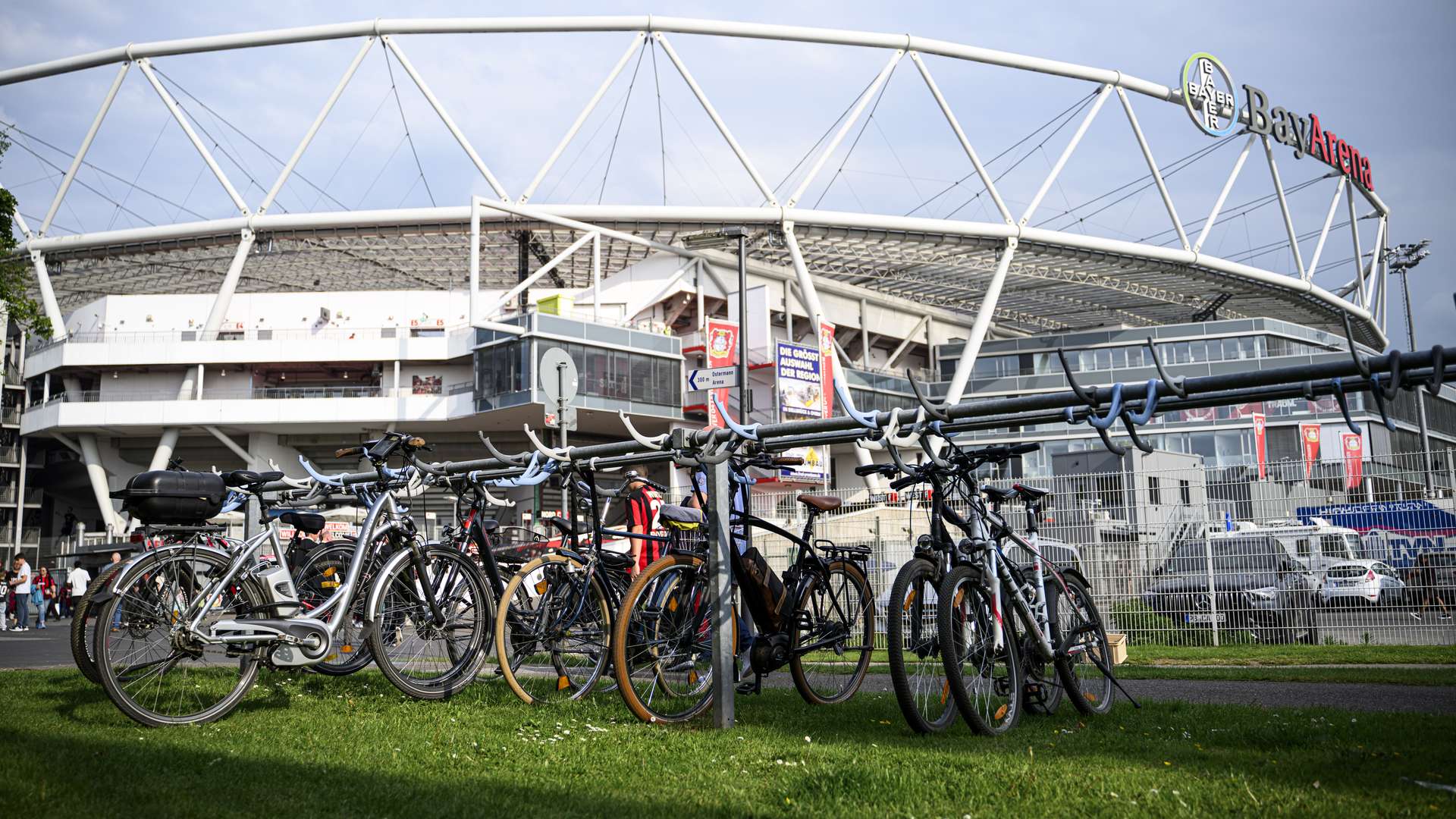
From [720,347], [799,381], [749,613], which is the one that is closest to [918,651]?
[749,613]

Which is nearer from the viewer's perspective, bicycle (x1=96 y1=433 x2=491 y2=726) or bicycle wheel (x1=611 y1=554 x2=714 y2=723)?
bicycle (x1=96 y1=433 x2=491 y2=726)

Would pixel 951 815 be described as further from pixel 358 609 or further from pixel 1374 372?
pixel 358 609

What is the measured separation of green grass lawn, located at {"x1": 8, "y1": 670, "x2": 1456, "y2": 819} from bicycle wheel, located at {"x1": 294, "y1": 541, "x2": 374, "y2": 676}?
1.30 ft

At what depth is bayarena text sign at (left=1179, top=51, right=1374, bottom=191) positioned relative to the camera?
155 ft

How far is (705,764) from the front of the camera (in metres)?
4.30

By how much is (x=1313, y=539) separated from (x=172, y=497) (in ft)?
32.2

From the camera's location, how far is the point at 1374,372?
4180mm

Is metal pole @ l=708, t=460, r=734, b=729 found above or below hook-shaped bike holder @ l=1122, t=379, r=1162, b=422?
below

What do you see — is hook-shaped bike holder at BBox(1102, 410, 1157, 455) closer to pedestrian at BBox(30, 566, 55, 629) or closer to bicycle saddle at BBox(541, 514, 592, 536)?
bicycle saddle at BBox(541, 514, 592, 536)

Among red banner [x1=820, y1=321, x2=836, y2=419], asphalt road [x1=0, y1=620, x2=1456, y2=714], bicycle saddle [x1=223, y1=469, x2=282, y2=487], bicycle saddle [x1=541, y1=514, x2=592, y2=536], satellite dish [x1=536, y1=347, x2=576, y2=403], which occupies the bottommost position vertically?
asphalt road [x1=0, y1=620, x2=1456, y2=714]

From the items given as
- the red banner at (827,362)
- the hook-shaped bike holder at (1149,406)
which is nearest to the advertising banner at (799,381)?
the red banner at (827,362)

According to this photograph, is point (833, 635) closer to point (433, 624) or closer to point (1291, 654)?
point (433, 624)

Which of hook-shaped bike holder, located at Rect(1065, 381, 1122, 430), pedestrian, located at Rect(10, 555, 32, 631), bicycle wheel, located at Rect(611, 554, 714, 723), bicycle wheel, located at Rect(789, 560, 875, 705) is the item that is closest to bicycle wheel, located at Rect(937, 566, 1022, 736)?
hook-shaped bike holder, located at Rect(1065, 381, 1122, 430)

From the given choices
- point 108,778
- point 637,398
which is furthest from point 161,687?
point 637,398
